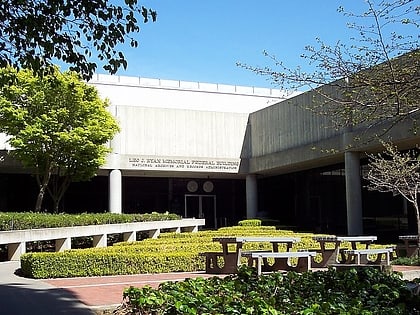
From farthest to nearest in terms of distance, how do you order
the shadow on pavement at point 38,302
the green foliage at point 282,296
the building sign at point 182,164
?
the building sign at point 182,164
the shadow on pavement at point 38,302
the green foliage at point 282,296

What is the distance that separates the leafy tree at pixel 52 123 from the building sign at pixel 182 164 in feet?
20.8

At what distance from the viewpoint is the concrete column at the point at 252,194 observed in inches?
1594

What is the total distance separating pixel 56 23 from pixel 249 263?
909cm

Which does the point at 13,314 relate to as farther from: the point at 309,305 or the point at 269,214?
the point at 269,214

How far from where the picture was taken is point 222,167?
39.4m

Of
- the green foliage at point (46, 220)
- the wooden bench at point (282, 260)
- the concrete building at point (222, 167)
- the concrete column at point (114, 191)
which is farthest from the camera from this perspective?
the concrete column at point (114, 191)

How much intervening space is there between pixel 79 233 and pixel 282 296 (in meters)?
17.4

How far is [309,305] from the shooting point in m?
6.02

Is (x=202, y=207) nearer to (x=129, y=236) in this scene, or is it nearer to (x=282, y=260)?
(x=129, y=236)

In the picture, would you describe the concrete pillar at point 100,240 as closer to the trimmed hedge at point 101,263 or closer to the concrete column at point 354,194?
the trimmed hedge at point 101,263

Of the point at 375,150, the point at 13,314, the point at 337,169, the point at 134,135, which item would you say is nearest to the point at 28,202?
the point at 134,135

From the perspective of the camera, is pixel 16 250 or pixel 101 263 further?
pixel 16 250

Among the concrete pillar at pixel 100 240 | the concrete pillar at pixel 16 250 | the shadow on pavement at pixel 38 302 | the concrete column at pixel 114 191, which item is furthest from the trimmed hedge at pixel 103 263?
the concrete column at pixel 114 191

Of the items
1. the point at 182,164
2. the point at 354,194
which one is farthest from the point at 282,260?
the point at 182,164
